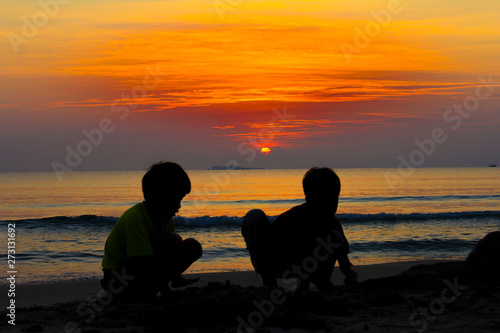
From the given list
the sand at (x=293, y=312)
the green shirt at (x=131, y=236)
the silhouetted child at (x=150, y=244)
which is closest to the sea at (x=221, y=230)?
the sand at (x=293, y=312)

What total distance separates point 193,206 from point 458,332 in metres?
21.5

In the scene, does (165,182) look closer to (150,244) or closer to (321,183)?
(150,244)

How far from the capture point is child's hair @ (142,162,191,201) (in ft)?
12.6

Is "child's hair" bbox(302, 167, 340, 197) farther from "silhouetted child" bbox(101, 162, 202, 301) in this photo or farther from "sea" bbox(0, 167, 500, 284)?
"silhouetted child" bbox(101, 162, 202, 301)

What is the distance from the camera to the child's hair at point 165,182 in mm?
3840

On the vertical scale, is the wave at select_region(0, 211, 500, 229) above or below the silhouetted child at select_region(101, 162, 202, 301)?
below

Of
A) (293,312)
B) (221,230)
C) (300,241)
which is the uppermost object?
(300,241)

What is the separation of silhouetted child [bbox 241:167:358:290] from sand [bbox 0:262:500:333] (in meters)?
0.23

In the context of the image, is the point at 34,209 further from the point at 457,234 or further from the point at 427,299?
the point at 427,299

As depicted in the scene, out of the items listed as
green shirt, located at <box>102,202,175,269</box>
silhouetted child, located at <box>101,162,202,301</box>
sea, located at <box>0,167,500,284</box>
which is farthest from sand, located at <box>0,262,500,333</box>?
sea, located at <box>0,167,500,284</box>

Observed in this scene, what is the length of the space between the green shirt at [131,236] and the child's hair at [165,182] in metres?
0.16

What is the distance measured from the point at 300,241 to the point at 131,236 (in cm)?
154

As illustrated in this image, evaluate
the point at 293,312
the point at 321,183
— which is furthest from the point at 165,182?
the point at 293,312

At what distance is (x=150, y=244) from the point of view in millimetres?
3861
